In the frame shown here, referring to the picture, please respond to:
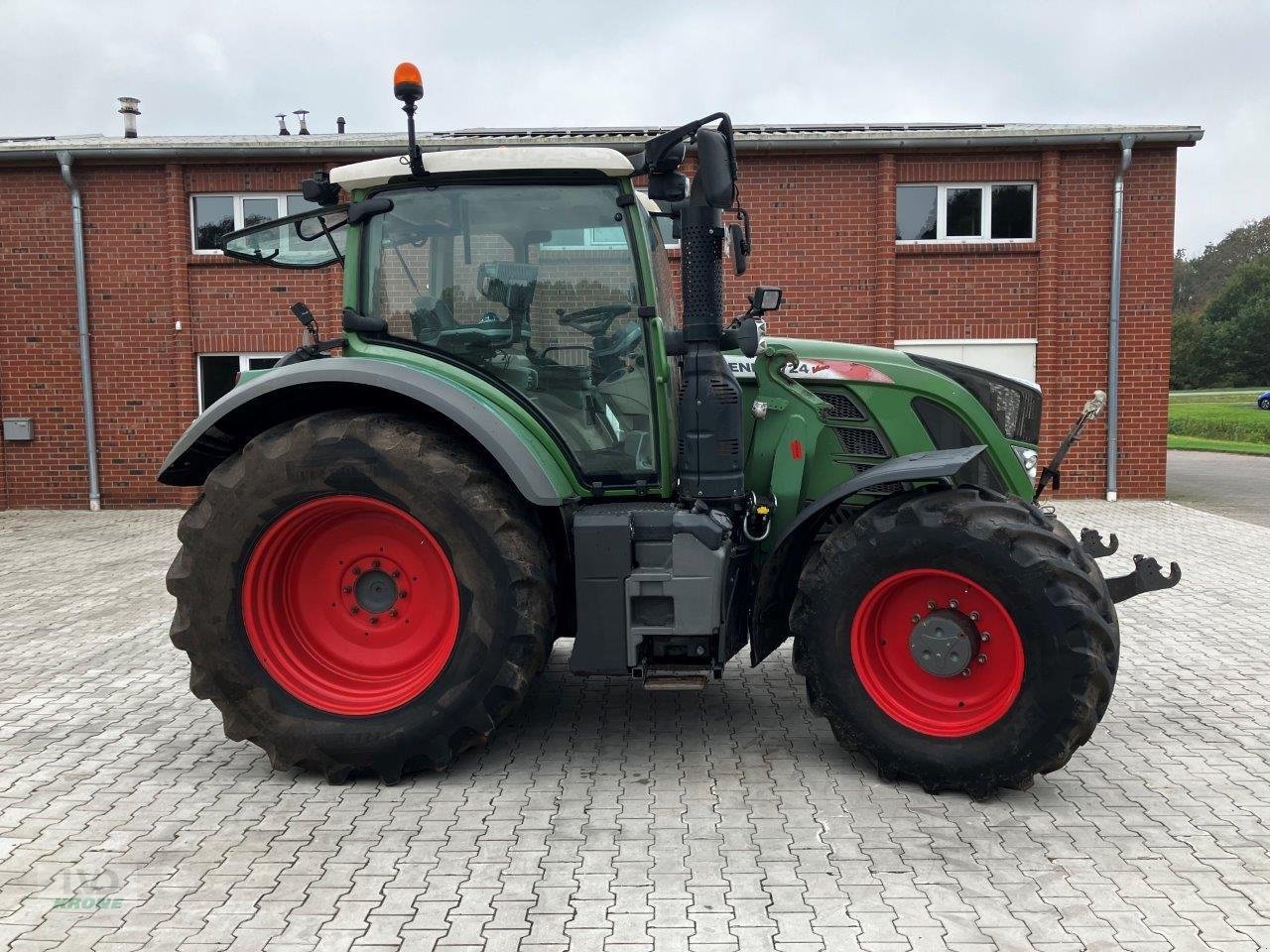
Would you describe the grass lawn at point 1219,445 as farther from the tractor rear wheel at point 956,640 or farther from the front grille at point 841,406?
the tractor rear wheel at point 956,640

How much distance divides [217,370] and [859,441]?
10.4 metres

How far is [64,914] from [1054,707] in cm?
327

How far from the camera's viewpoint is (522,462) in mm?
3725

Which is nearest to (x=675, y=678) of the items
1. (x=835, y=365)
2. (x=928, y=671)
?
(x=928, y=671)

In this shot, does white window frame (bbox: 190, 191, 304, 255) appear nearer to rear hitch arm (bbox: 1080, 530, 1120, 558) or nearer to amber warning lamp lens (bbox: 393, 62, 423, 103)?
amber warning lamp lens (bbox: 393, 62, 423, 103)

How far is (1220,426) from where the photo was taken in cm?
2698

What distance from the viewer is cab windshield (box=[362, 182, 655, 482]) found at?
154 inches

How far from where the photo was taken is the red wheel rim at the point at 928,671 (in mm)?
3639

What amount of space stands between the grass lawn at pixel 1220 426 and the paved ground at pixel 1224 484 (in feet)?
7.12

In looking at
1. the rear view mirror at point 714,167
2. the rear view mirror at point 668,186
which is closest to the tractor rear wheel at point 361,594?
the rear view mirror at point 668,186

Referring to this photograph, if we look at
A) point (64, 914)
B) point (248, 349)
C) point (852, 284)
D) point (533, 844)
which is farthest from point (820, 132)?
point (64, 914)

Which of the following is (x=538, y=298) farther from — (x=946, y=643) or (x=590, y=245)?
(x=946, y=643)

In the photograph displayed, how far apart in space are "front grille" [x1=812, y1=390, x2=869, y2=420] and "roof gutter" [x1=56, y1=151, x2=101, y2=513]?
35.9ft

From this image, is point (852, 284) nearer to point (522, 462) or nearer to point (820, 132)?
point (820, 132)
